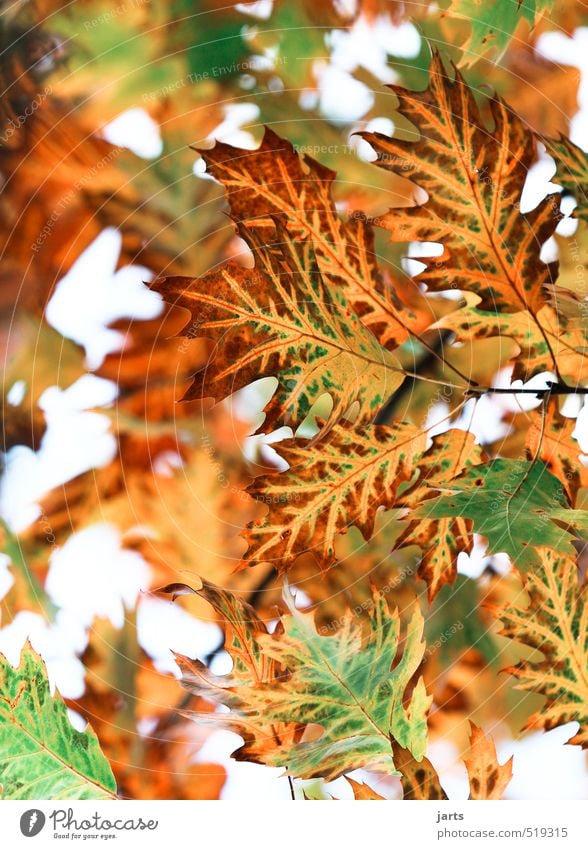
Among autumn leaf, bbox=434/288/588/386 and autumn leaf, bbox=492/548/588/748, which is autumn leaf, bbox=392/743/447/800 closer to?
autumn leaf, bbox=492/548/588/748

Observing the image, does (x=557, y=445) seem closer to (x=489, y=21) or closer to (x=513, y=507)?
(x=513, y=507)

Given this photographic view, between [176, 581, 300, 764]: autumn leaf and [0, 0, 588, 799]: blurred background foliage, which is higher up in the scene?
[0, 0, 588, 799]: blurred background foliage

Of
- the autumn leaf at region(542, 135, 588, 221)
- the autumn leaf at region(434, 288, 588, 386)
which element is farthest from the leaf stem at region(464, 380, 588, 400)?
the autumn leaf at region(542, 135, 588, 221)

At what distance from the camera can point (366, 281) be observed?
0.49m

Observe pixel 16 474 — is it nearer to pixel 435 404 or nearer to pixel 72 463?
pixel 72 463

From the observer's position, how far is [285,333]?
0.47 m

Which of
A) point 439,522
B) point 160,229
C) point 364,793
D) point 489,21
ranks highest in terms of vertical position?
point 489,21

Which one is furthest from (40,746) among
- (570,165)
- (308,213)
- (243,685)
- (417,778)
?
(570,165)

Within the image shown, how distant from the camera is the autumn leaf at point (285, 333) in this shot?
469 mm

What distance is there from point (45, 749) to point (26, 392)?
22cm

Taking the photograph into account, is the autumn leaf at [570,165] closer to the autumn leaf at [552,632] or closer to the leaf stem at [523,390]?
the leaf stem at [523,390]

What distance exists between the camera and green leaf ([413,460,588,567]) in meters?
0.49

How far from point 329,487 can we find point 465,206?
0.63 ft

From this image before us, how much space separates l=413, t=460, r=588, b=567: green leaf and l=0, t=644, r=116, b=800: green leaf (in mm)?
254
